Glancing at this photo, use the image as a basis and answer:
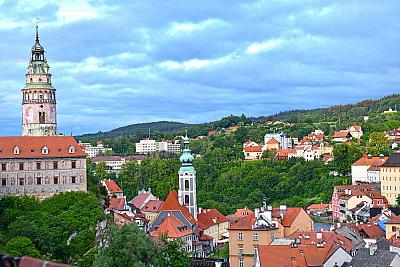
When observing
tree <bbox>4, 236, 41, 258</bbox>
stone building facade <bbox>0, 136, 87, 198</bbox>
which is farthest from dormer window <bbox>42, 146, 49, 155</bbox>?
tree <bbox>4, 236, 41, 258</bbox>

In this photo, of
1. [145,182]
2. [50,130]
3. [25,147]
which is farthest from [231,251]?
[145,182]

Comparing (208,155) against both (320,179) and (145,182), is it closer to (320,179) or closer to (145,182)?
(145,182)

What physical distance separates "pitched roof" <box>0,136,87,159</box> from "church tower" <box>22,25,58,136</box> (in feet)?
26.0

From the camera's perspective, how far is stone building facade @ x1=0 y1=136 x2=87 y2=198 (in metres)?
44.4

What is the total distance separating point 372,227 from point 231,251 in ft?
37.0

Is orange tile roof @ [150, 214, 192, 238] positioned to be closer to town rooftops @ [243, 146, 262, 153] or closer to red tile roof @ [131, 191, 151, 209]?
red tile roof @ [131, 191, 151, 209]

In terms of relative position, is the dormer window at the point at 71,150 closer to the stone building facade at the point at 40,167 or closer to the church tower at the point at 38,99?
the stone building facade at the point at 40,167

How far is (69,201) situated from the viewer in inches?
1705

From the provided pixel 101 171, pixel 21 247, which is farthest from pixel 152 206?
pixel 21 247

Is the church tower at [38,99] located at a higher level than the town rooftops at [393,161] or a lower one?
higher

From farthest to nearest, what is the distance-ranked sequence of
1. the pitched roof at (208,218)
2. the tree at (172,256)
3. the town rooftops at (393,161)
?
the town rooftops at (393,161) → the pitched roof at (208,218) → the tree at (172,256)

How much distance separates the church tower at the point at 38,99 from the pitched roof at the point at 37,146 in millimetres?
7927

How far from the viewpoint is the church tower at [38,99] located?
2126 inches

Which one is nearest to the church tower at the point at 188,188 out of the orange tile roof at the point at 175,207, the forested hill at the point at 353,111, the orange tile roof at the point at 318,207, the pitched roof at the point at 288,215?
the orange tile roof at the point at 175,207
